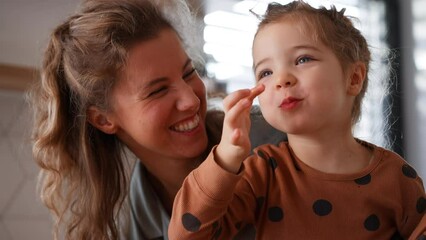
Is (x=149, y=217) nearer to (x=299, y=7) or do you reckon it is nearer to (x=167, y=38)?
(x=167, y=38)

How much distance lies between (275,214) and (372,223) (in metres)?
0.14

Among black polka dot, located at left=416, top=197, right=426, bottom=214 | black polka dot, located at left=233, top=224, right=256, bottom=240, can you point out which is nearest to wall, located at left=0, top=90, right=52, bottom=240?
black polka dot, located at left=233, top=224, right=256, bottom=240

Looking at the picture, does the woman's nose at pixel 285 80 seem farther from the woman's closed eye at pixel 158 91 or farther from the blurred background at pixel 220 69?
the woman's closed eye at pixel 158 91

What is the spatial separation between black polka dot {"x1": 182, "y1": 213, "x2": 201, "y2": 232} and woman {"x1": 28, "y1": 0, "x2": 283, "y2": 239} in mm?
336

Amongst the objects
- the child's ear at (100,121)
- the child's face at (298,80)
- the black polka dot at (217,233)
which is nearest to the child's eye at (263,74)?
the child's face at (298,80)

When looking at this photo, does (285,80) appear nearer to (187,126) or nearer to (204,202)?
(204,202)

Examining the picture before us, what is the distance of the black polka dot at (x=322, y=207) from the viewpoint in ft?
2.53

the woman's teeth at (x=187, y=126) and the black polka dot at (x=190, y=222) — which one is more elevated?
the black polka dot at (x=190, y=222)

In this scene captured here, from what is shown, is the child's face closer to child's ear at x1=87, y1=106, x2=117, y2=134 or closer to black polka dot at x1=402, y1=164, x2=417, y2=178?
black polka dot at x1=402, y1=164, x2=417, y2=178

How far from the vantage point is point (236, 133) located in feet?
2.26

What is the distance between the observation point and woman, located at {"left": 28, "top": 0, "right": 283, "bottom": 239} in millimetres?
1031

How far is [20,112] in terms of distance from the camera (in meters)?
1.53

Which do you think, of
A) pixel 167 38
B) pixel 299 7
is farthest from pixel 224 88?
pixel 299 7

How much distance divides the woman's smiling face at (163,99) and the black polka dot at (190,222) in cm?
34
